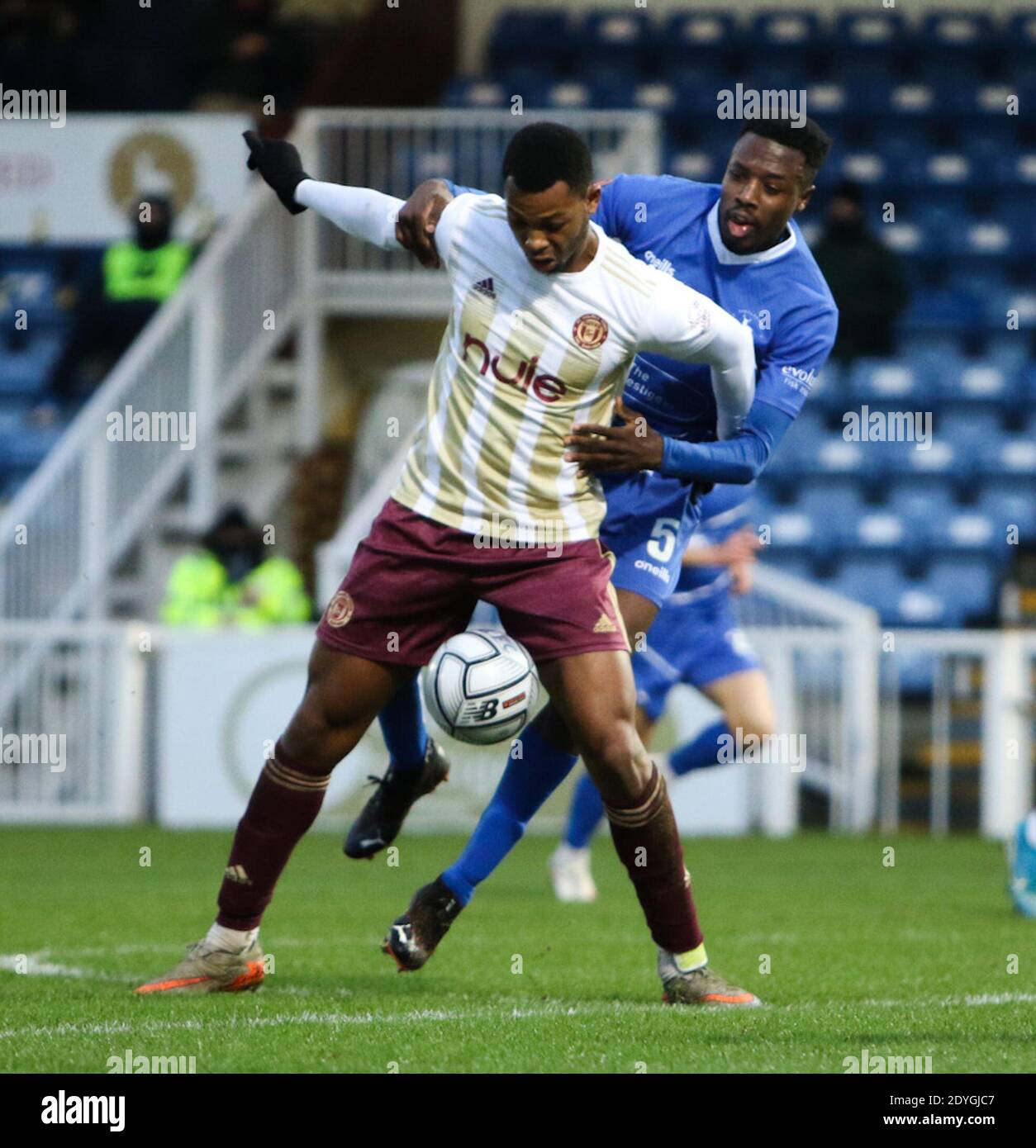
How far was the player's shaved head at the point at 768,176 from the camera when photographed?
5832mm

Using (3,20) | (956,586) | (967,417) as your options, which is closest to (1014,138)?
(967,417)

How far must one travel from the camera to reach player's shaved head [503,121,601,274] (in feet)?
16.5

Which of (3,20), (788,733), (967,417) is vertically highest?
(3,20)

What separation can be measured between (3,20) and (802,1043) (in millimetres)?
16698

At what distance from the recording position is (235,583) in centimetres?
1430

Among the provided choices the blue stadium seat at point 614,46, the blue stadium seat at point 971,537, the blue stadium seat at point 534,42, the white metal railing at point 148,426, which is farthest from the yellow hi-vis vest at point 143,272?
the blue stadium seat at point 971,537

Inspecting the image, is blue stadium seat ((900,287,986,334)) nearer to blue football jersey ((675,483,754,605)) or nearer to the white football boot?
blue football jersey ((675,483,754,605))

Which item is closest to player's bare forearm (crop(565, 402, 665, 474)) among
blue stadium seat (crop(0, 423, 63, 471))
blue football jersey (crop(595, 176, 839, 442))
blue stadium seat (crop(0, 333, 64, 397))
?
blue football jersey (crop(595, 176, 839, 442))

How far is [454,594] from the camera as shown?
5.52 m

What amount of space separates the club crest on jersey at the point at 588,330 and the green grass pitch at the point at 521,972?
1.69m

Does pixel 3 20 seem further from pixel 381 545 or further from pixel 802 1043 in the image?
pixel 802 1043

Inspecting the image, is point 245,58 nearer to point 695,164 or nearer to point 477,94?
point 477,94

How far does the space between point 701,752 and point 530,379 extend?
4852 millimetres

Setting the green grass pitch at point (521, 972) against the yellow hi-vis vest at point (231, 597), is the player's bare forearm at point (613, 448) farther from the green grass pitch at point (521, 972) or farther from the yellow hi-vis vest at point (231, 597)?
the yellow hi-vis vest at point (231, 597)
